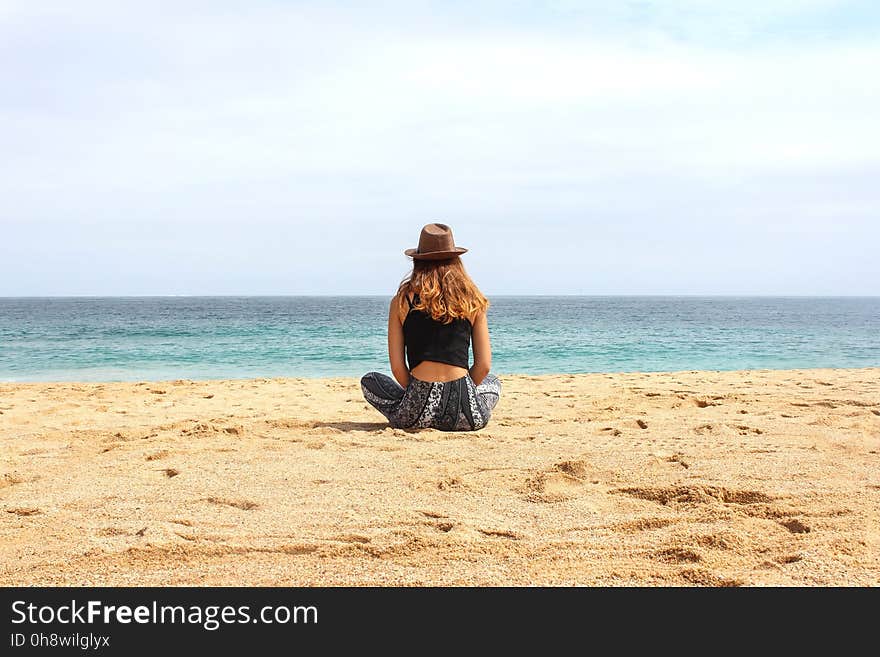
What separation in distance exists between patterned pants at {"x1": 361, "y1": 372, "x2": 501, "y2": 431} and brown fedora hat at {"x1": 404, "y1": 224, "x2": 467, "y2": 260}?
968mm

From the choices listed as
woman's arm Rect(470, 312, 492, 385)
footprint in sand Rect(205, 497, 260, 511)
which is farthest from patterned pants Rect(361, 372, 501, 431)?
footprint in sand Rect(205, 497, 260, 511)

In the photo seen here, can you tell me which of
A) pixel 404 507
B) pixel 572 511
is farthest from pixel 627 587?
pixel 404 507

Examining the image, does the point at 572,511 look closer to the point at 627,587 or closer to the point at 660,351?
the point at 627,587

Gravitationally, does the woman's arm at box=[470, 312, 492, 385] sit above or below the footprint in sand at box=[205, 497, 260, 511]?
above

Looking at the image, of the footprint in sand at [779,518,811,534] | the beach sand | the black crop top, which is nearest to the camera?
the beach sand

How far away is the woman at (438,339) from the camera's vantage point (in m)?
5.12

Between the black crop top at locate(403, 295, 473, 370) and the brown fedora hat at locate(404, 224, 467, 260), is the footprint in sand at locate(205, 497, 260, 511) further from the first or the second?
the brown fedora hat at locate(404, 224, 467, 260)

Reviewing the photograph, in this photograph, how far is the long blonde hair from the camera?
5.10 m

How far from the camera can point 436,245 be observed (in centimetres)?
510

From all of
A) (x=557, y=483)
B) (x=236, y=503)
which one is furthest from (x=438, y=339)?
(x=236, y=503)

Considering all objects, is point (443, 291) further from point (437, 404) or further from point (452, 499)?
point (452, 499)

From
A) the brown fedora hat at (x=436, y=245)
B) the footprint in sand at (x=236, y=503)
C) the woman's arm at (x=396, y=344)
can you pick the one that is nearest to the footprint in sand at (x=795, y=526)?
the footprint in sand at (x=236, y=503)

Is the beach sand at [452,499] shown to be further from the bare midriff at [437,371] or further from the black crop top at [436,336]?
the black crop top at [436,336]

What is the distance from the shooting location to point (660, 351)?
20.5 metres
